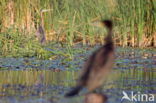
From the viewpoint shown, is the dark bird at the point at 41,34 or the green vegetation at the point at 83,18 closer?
the dark bird at the point at 41,34

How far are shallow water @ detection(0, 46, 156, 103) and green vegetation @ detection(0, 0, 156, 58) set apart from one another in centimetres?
78

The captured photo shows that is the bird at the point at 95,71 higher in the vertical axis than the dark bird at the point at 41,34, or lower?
lower

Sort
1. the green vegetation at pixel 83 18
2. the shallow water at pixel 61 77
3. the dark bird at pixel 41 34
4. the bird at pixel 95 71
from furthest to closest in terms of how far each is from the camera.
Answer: the green vegetation at pixel 83 18
the dark bird at pixel 41 34
the shallow water at pixel 61 77
the bird at pixel 95 71

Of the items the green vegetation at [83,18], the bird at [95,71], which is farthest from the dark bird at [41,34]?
the bird at [95,71]

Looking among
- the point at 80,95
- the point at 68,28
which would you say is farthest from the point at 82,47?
the point at 80,95

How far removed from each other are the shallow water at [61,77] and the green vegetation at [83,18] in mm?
783

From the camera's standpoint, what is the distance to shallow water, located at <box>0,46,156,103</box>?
20.1 ft

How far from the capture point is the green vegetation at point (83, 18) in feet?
37.8

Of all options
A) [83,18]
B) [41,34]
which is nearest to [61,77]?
[41,34]

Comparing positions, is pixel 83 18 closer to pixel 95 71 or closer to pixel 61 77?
pixel 61 77

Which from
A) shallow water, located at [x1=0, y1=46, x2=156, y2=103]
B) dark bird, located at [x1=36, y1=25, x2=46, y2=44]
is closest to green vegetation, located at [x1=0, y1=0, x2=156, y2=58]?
dark bird, located at [x1=36, y1=25, x2=46, y2=44]

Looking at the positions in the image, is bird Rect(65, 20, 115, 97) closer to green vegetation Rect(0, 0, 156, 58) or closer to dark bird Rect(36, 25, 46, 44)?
green vegetation Rect(0, 0, 156, 58)

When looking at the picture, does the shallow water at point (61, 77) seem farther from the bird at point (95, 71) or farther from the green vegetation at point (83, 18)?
the bird at point (95, 71)

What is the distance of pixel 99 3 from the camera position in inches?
477
